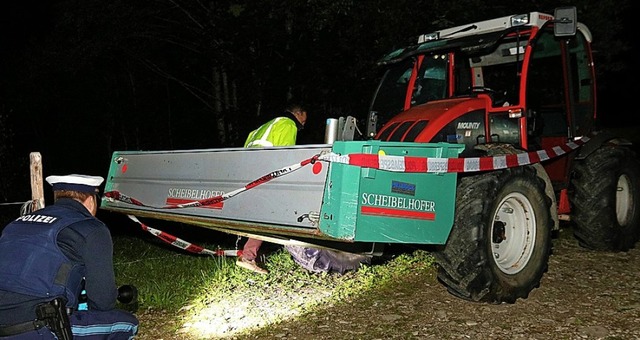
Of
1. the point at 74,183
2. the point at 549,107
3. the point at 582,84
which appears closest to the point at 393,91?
the point at 549,107

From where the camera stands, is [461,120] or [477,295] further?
[461,120]

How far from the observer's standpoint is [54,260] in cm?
323

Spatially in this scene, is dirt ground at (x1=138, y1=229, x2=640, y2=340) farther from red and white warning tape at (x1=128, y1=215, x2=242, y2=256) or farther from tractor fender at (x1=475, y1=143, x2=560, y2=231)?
red and white warning tape at (x1=128, y1=215, x2=242, y2=256)

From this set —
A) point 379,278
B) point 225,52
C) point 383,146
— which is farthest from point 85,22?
point 383,146

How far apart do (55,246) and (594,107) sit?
650cm

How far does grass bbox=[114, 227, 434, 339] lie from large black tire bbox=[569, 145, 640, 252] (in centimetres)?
181

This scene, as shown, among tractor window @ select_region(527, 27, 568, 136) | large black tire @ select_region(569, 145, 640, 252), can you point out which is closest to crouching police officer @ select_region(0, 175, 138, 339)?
tractor window @ select_region(527, 27, 568, 136)

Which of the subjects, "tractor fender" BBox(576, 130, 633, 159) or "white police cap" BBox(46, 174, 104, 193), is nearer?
"white police cap" BBox(46, 174, 104, 193)

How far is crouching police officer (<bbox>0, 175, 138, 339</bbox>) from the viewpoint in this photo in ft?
10.5

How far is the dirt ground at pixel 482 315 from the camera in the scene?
15.6 ft

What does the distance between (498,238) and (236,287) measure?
265 cm

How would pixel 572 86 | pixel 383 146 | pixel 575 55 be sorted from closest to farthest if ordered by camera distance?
pixel 383 146 < pixel 572 86 < pixel 575 55

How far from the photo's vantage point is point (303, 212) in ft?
14.8

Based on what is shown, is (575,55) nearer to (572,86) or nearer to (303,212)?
(572,86)
